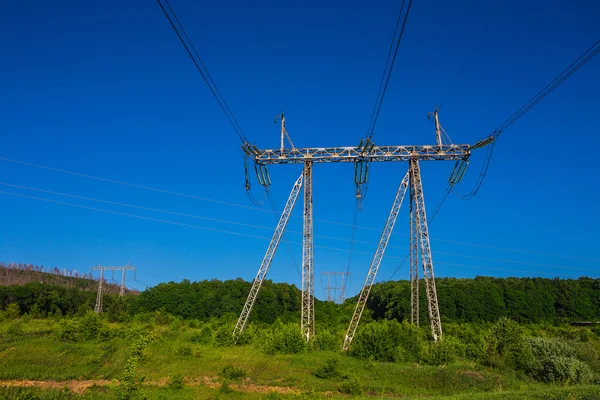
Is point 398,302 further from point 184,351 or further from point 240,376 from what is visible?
point 240,376

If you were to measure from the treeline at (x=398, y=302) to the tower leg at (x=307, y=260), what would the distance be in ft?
153

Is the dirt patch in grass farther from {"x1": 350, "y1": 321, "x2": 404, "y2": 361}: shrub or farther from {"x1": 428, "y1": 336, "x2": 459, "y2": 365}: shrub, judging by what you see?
{"x1": 428, "y1": 336, "x2": 459, "y2": 365}: shrub

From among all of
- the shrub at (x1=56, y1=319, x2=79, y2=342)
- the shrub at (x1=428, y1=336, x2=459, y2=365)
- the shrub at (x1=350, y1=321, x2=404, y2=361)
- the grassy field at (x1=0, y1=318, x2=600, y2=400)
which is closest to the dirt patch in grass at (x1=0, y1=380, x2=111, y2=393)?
the grassy field at (x1=0, y1=318, x2=600, y2=400)

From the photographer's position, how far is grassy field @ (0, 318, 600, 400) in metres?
19.8

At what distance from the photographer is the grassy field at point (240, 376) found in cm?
1984

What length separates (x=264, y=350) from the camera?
3047cm

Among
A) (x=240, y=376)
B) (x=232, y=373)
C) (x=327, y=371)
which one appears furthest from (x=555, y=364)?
(x=232, y=373)

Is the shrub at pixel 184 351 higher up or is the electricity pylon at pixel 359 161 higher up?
the electricity pylon at pixel 359 161

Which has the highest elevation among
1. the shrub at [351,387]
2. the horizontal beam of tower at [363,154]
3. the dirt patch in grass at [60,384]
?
the horizontal beam of tower at [363,154]

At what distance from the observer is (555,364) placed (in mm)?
26078

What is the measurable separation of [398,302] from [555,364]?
4873cm

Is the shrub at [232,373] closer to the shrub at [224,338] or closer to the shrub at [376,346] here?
the shrub at [224,338]

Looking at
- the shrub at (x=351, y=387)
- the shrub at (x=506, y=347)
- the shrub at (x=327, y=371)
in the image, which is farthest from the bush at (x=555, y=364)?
the shrub at (x=327, y=371)

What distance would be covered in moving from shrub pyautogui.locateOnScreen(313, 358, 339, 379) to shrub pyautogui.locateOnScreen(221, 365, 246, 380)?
4415 mm
